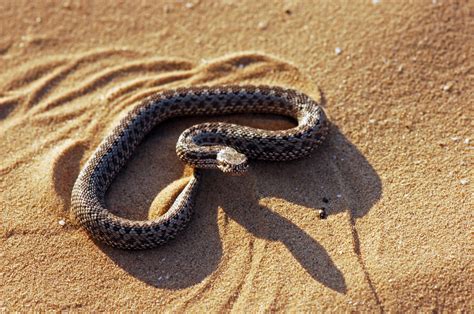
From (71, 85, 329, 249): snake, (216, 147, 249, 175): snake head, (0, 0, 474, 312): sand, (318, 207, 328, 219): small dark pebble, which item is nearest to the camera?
(0, 0, 474, 312): sand

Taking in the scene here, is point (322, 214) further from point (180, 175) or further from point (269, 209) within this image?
point (180, 175)

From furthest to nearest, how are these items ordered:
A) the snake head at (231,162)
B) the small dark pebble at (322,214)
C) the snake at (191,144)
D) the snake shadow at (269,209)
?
the snake head at (231,162) → the small dark pebble at (322,214) → the snake at (191,144) → the snake shadow at (269,209)

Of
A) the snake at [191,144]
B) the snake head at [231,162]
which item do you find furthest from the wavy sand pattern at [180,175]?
the snake head at [231,162]

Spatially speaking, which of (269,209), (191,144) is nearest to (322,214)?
(269,209)

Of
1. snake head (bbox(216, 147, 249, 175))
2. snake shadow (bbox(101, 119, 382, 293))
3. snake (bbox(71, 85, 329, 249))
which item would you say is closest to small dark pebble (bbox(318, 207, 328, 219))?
snake shadow (bbox(101, 119, 382, 293))

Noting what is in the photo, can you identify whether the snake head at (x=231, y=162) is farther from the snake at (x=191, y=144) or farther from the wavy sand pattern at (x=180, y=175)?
the wavy sand pattern at (x=180, y=175)

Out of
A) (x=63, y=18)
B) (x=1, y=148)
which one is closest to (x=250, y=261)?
(x=1, y=148)

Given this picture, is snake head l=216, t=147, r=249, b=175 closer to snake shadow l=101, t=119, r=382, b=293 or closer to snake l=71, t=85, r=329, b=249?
snake l=71, t=85, r=329, b=249
